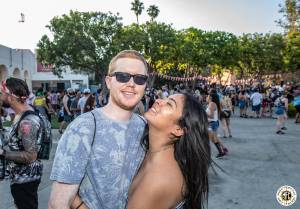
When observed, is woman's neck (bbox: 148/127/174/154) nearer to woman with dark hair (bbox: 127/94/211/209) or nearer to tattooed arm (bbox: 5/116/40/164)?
woman with dark hair (bbox: 127/94/211/209)

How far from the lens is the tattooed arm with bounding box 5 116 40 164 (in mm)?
2922

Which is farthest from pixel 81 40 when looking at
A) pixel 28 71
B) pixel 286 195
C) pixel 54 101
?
pixel 286 195

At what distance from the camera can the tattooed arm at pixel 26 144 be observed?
9.59 feet

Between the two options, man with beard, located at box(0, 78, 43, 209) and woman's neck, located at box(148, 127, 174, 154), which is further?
man with beard, located at box(0, 78, 43, 209)

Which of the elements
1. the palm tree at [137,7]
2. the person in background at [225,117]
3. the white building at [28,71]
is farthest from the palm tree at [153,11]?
the person in background at [225,117]

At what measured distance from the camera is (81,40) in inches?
1487

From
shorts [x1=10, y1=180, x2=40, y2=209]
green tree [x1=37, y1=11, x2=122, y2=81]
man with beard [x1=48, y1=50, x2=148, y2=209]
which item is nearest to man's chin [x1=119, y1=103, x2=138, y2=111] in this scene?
man with beard [x1=48, y1=50, x2=148, y2=209]

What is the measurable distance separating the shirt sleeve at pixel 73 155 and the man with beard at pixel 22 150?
52.9 inches

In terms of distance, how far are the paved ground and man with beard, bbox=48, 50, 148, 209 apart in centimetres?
323

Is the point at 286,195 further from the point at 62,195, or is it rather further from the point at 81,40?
the point at 81,40

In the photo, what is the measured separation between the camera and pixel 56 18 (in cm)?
3888

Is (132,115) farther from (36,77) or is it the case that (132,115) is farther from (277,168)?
(36,77)

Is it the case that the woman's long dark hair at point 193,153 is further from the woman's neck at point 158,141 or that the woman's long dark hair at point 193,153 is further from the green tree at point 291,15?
the green tree at point 291,15

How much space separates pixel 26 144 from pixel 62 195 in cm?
140
